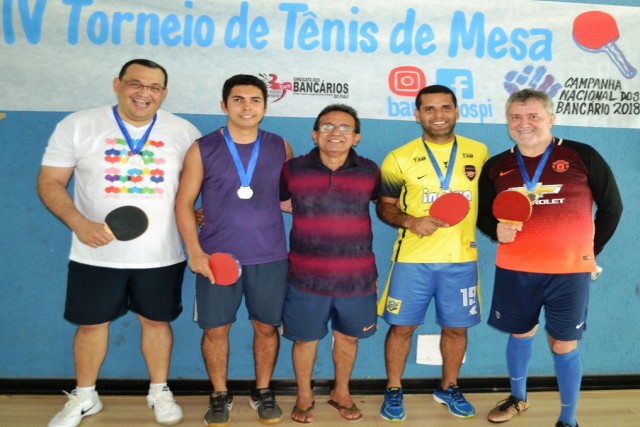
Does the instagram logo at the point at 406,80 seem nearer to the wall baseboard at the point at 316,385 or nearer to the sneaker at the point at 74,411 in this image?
the wall baseboard at the point at 316,385

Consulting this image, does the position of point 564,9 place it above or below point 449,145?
above

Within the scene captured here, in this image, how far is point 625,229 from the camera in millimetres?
3246

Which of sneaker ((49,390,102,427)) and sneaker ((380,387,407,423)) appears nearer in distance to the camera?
sneaker ((49,390,102,427))

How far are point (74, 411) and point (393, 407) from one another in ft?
6.12

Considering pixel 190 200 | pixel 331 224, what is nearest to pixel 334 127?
pixel 331 224

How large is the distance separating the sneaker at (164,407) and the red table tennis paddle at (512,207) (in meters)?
2.15

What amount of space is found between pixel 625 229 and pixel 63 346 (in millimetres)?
3948

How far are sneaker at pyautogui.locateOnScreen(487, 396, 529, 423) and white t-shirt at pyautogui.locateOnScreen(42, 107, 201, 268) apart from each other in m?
2.14

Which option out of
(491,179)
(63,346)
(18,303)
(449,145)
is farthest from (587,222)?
(18,303)

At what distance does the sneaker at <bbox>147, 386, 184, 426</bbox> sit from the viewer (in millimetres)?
2707

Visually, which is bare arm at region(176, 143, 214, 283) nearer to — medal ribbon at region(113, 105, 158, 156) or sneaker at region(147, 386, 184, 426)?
medal ribbon at region(113, 105, 158, 156)

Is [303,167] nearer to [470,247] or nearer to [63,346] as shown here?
[470,247]

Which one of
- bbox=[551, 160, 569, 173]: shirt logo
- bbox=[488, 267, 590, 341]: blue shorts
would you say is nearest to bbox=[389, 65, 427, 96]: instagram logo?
bbox=[551, 160, 569, 173]: shirt logo

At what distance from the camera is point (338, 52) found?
9.98ft
